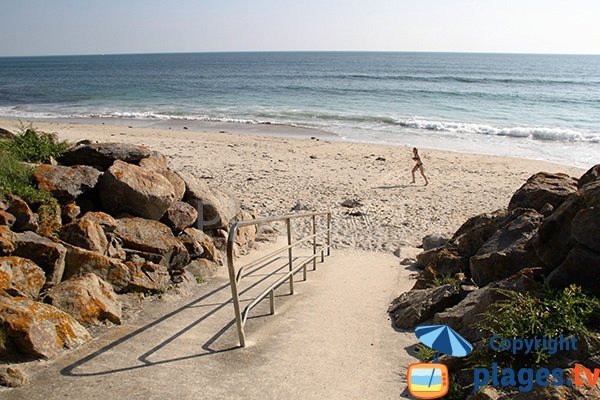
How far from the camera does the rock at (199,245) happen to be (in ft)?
23.0

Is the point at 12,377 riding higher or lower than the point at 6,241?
lower

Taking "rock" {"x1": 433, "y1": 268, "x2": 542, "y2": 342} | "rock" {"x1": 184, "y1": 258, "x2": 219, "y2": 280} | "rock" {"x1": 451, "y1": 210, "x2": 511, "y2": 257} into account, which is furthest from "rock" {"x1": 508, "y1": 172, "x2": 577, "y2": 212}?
"rock" {"x1": 184, "y1": 258, "x2": 219, "y2": 280}

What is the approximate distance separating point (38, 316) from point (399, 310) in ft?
12.1

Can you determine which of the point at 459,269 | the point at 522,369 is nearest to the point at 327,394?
the point at 522,369

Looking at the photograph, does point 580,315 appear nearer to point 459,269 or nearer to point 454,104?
point 459,269

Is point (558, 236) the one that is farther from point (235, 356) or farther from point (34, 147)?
point (34, 147)

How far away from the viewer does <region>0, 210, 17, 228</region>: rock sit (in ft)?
18.1

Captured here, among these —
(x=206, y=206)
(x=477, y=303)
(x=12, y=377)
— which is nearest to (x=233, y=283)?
(x=12, y=377)

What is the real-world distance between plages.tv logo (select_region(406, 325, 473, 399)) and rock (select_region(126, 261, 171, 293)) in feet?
10.2

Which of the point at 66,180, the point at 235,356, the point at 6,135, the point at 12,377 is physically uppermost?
the point at 6,135

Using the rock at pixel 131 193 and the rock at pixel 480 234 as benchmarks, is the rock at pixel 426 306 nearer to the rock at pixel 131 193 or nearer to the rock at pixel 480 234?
the rock at pixel 480 234

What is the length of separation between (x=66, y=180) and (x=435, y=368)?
500cm

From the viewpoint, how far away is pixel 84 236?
582 cm

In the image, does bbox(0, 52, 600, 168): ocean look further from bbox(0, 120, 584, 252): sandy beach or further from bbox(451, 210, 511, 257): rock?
bbox(451, 210, 511, 257): rock
